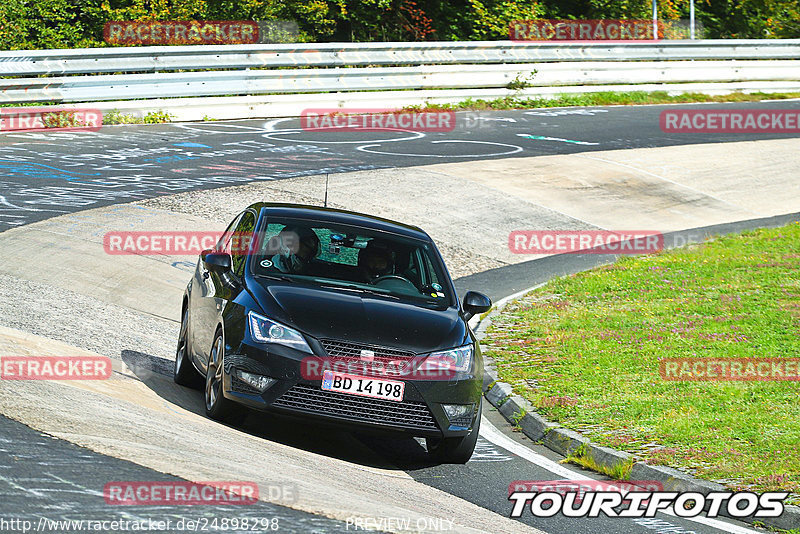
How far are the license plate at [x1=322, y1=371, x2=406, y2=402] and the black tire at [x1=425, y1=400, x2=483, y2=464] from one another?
25.5 inches

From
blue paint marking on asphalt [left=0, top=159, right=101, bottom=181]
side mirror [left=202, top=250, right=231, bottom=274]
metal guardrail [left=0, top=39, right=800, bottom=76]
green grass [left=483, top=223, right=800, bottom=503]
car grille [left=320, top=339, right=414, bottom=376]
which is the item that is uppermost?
metal guardrail [left=0, top=39, right=800, bottom=76]

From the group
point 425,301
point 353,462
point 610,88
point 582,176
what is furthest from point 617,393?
point 610,88

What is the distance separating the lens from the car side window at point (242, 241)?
836cm

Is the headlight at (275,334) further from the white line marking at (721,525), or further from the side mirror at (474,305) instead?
the white line marking at (721,525)

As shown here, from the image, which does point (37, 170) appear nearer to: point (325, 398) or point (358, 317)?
point (358, 317)

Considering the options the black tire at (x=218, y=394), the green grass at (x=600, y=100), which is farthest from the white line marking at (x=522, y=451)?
the green grass at (x=600, y=100)

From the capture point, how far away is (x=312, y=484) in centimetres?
612

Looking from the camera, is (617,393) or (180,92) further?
(180,92)

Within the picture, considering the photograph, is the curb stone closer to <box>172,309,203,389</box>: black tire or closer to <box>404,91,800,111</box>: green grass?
<box>172,309,203,389</box>: black tire

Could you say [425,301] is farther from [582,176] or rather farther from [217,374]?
[582,176]

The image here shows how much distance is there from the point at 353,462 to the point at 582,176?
1341 cm

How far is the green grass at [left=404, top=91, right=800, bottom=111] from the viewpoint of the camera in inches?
1025

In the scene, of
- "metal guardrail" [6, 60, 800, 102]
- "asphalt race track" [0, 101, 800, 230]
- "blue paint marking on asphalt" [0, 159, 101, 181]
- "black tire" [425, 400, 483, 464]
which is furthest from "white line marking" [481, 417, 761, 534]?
"metal guardrail" [6, 60, 800, 102]

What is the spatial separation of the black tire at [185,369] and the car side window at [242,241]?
82 cm
